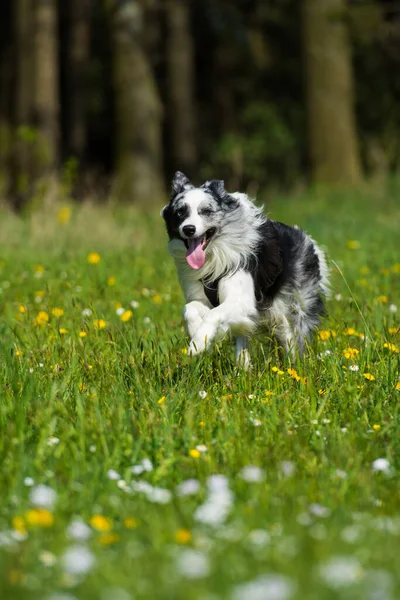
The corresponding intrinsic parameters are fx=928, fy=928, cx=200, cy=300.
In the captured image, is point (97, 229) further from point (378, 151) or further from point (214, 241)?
point (378, 151)

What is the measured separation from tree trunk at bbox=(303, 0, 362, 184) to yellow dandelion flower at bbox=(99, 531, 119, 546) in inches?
591

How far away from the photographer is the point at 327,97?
57.3 feet

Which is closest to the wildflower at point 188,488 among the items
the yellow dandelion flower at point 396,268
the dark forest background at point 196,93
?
the yellow dandelion flower at point 396,268

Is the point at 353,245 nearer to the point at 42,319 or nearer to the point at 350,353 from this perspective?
the point at 42,319

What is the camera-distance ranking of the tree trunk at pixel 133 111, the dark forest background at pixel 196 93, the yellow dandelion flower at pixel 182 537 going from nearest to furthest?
the yellow dandelion flower at pixel 182 537, the tree trunk at pixel 133 111, the dark forest background at pixel 196 93

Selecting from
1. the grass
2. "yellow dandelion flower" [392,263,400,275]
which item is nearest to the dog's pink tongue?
the grass

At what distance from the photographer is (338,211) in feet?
48.2

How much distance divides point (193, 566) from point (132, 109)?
51.0ft

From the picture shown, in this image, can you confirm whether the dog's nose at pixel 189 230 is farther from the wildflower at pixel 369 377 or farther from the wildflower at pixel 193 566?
the wildflower at pixel 193 566

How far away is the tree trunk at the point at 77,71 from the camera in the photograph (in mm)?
26406

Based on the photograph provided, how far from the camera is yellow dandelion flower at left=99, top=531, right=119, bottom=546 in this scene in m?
2.63

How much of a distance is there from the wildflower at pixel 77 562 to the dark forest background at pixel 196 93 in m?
10.5

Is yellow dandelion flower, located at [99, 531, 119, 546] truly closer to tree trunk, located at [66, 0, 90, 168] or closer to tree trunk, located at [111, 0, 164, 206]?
tree trunk, located at [111, 0, 164, 206]

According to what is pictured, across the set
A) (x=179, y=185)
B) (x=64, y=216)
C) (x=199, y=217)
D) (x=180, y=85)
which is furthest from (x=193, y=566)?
(x=180, y=85)
